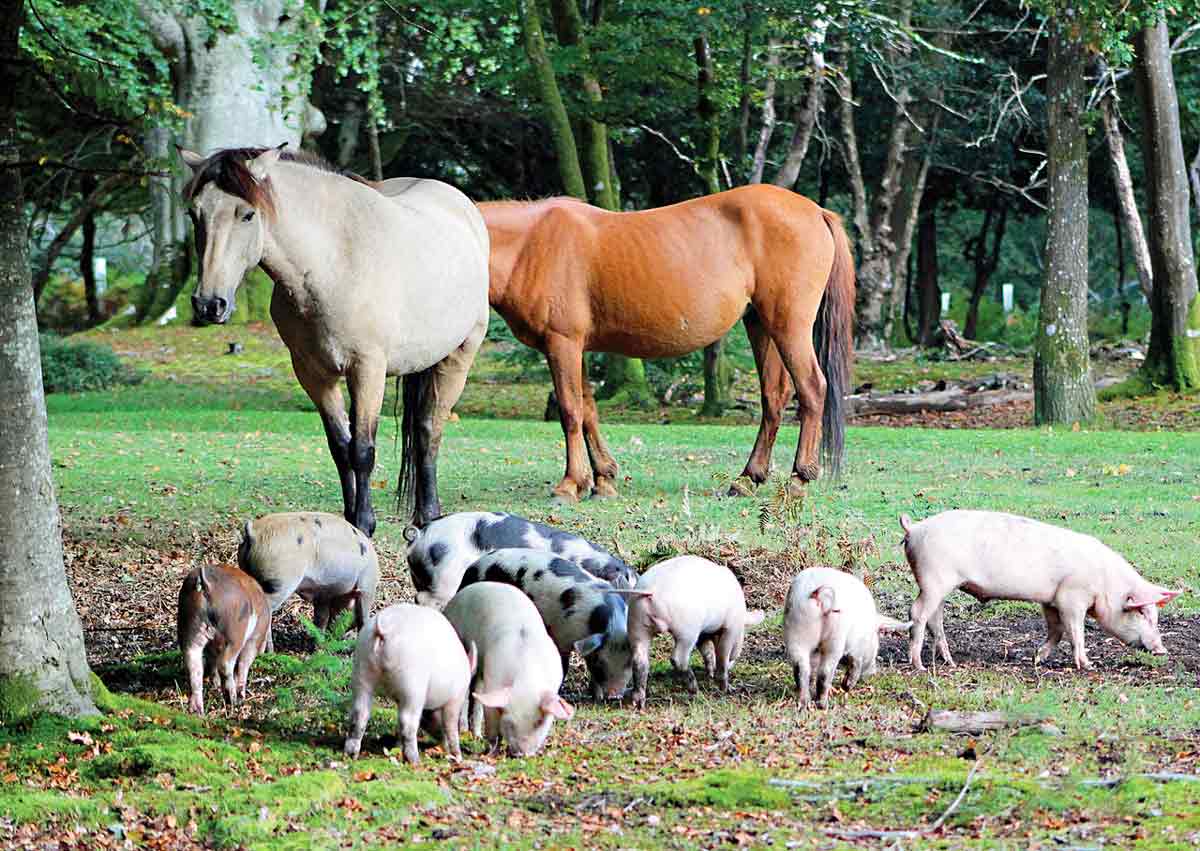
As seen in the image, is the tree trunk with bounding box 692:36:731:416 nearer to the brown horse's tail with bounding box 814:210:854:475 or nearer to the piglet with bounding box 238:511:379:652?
the brown horse's tail with bounding box 814:210:854:475

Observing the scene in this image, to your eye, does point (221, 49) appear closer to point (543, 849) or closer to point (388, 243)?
point (388, 243)

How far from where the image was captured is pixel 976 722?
18.3 feet

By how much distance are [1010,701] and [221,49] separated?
2006 centimetres

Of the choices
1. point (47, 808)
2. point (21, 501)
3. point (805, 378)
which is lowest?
point (47, 808)

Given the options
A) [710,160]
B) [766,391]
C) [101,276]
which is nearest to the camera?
[766,391]

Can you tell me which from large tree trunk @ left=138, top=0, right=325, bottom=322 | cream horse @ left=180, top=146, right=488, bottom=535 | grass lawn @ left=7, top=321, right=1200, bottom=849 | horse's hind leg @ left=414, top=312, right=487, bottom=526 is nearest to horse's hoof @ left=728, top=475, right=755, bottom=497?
grass lawn @ left=7, top=321, right=1200, bottom=849

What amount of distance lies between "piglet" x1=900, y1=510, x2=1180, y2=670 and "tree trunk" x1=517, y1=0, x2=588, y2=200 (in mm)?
13899

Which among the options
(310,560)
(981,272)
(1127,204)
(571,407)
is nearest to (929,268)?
(981,272)

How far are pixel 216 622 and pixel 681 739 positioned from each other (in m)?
1.79

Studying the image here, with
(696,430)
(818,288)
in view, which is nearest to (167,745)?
(818,288)

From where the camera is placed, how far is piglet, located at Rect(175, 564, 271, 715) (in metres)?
5.91

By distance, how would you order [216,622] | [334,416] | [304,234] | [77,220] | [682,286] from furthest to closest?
[77,220], [682,286], [334,416], [304,234], [216,622]

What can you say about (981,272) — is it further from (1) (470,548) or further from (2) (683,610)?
(2) (683,610)

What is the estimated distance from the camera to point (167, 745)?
17.1ft
